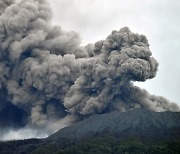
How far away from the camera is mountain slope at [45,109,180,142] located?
93.8 meters

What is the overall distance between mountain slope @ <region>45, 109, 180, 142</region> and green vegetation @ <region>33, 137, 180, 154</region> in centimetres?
329

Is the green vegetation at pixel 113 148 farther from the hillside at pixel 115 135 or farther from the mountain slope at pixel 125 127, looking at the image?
the mountain slope at pixel 125 127

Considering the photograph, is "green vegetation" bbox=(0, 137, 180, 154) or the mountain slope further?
the mountain slope

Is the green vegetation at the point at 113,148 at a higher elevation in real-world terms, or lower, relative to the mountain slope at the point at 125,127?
lower

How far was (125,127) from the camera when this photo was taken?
313ft

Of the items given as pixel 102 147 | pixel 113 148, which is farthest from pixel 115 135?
pixel 102 147

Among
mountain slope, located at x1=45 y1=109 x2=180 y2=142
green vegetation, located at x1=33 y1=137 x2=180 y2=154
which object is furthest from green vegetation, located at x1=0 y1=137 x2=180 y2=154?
mountain slope, located at x1=45 y1=109 x2=180 y2=142

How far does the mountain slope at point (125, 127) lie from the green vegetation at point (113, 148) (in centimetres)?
329

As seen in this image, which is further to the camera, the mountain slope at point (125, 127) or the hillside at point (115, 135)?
the mountain slope at point (125, 127)

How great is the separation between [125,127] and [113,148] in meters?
8.78

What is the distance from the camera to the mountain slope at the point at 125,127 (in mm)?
93812

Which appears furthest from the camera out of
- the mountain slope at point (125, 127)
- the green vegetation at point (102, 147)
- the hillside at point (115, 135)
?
the mountain slope at point (125, 127)

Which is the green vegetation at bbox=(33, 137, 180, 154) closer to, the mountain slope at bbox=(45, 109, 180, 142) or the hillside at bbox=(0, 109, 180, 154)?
the hillside at bbox=(0, 109, 180, 154)

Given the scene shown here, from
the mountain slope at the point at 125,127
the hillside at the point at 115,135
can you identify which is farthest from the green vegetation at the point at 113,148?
the mountain slope at the point at 125,127
